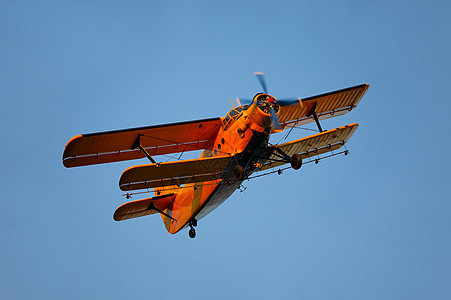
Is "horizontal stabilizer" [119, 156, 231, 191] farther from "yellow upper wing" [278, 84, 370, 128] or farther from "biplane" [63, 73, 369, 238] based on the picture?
"yellow upper wing" [278, 84, 370, 128]

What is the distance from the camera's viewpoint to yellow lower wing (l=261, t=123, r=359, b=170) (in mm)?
25812

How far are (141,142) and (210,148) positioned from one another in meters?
2.97

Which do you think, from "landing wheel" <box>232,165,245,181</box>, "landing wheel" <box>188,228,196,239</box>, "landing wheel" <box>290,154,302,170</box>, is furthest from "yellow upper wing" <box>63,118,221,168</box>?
"landing wheel" <box>188,228,196,239</box>

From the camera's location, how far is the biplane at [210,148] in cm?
2281

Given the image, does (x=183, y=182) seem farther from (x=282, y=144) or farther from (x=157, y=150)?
(x=282, y=144)

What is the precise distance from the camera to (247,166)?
78.0 ft

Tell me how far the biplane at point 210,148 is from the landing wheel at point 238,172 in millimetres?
37

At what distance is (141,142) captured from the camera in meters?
24.8

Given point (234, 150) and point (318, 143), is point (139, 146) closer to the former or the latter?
point (234, 150)

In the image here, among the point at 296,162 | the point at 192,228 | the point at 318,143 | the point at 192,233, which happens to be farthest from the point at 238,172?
the point at 192,228

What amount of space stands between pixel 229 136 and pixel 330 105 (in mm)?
6410

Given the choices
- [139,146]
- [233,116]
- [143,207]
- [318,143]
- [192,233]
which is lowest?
[192,233]

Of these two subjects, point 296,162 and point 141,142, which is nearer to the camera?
point 296,162

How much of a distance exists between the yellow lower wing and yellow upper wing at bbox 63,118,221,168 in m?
3.08
